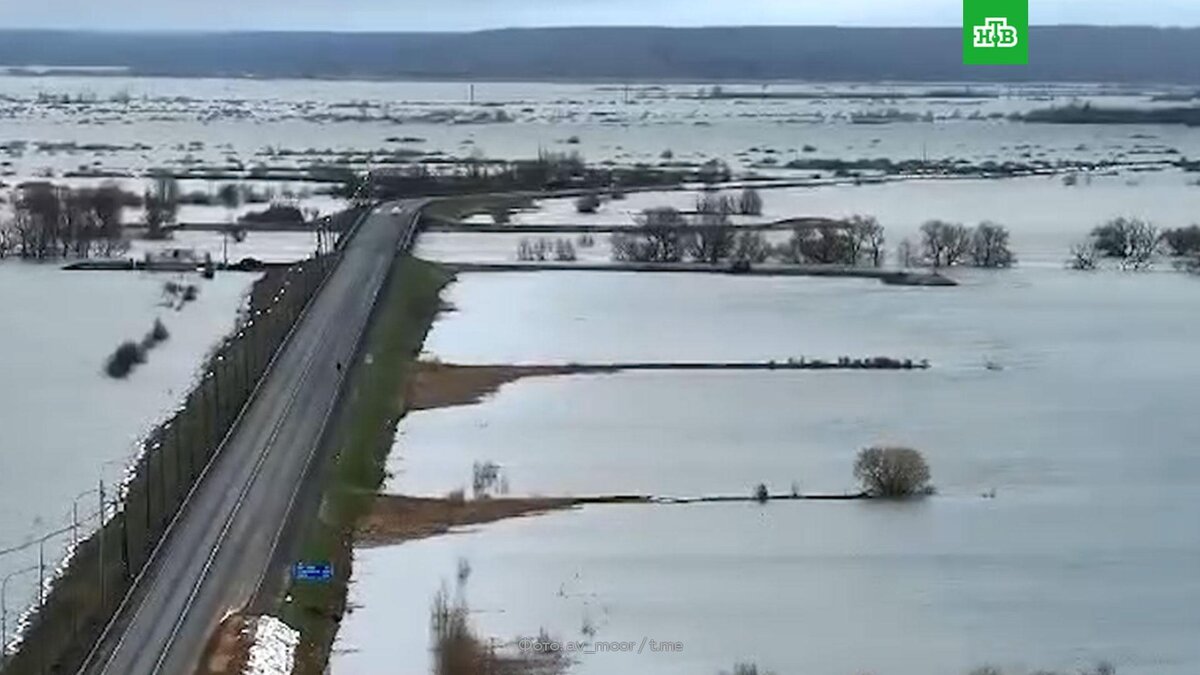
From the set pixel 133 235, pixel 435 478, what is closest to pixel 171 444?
pixel 435 478

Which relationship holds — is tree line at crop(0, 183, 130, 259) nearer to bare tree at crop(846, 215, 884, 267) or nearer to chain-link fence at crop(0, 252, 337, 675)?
bare tree at crop(846, 215, 884, 267)

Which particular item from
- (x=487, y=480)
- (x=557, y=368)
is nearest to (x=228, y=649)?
(x=487, y=480)

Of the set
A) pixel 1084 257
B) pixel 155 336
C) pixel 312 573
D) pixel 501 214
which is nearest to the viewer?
pixel 312 573

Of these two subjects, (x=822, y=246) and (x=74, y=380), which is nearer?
(x=74, y=380)

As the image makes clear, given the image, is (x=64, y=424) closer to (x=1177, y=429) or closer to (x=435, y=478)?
(x=435, y=478)

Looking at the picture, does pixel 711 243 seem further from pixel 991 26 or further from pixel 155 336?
pixel 991 26

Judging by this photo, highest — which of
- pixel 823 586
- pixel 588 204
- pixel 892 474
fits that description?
pixel 588 204

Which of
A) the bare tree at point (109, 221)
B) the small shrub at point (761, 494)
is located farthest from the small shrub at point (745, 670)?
the bare tree at point (109, 221)
